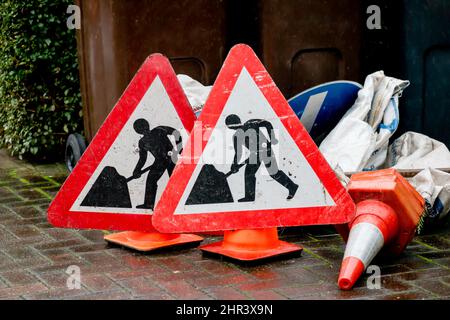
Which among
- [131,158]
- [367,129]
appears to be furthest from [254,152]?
[367,129]

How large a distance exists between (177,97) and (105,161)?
1.53 ft

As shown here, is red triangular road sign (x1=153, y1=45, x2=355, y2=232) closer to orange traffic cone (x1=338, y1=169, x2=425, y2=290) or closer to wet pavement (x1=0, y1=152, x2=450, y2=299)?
orange traffic cone (x1=338, y1=169, x2=425, y2=290)

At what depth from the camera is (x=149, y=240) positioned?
457 centimetres

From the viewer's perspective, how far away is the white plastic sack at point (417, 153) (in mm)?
5312

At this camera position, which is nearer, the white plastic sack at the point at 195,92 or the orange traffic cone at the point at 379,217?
the orange traffic cone at the point at 379,217

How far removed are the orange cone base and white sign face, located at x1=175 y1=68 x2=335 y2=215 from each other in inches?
21.3

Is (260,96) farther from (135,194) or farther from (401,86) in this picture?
(401,86)

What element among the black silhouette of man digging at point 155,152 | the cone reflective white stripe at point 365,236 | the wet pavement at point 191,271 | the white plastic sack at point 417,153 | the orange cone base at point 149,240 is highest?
the black silhouette of man digging at point 155,152

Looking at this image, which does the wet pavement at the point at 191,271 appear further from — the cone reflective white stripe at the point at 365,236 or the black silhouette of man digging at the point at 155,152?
the black silhouette of man digging at the point at 155,152

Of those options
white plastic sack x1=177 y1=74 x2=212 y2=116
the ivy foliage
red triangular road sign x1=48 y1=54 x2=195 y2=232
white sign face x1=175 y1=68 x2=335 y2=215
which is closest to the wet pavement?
red triangular road sign x1=48 y1=54 x2=195 y2=232

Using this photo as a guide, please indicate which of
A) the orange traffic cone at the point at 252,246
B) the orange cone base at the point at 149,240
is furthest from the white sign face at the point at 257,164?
the orange cone base at the point at 149,240

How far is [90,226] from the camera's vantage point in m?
4.34

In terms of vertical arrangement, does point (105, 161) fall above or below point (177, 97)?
below
